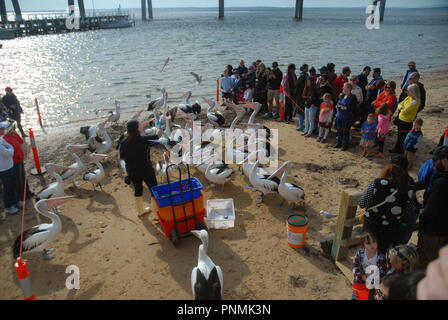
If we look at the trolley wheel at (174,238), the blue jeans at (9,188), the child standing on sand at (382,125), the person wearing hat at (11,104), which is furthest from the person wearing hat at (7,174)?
the child standing on sand at (382,125)

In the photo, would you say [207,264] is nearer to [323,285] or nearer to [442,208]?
[323,285]

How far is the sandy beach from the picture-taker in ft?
15.6

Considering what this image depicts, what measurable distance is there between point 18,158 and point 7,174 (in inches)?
19.3

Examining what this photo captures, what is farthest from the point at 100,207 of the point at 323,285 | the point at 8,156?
the point at 323,285

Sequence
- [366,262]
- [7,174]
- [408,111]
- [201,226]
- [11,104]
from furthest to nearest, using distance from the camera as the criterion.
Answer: [11,104] → [408,111] → [7,174] → [201,226] → [366,262]

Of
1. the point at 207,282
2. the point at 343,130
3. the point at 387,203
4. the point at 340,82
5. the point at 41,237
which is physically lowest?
the point at 41,237

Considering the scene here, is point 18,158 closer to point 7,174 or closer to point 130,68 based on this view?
point 7,174

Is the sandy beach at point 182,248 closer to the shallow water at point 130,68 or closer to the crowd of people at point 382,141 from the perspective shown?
the crowd of people at point 382,141

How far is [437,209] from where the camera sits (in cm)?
375

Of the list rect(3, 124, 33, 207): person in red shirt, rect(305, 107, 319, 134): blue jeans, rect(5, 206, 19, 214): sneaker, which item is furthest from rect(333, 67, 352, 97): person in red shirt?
rect(5, 206, 19, 214): sneaker

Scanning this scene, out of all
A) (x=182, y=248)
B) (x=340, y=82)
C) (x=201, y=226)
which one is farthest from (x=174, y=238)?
(x=340, y=82)

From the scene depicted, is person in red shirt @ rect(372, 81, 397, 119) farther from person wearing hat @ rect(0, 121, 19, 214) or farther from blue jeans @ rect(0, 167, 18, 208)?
blue jeans @ rect(0, 167, 18, 208)

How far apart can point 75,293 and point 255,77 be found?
32.5 feet

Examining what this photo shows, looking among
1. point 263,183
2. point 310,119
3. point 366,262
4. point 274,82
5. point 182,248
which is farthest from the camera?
point 274,82
